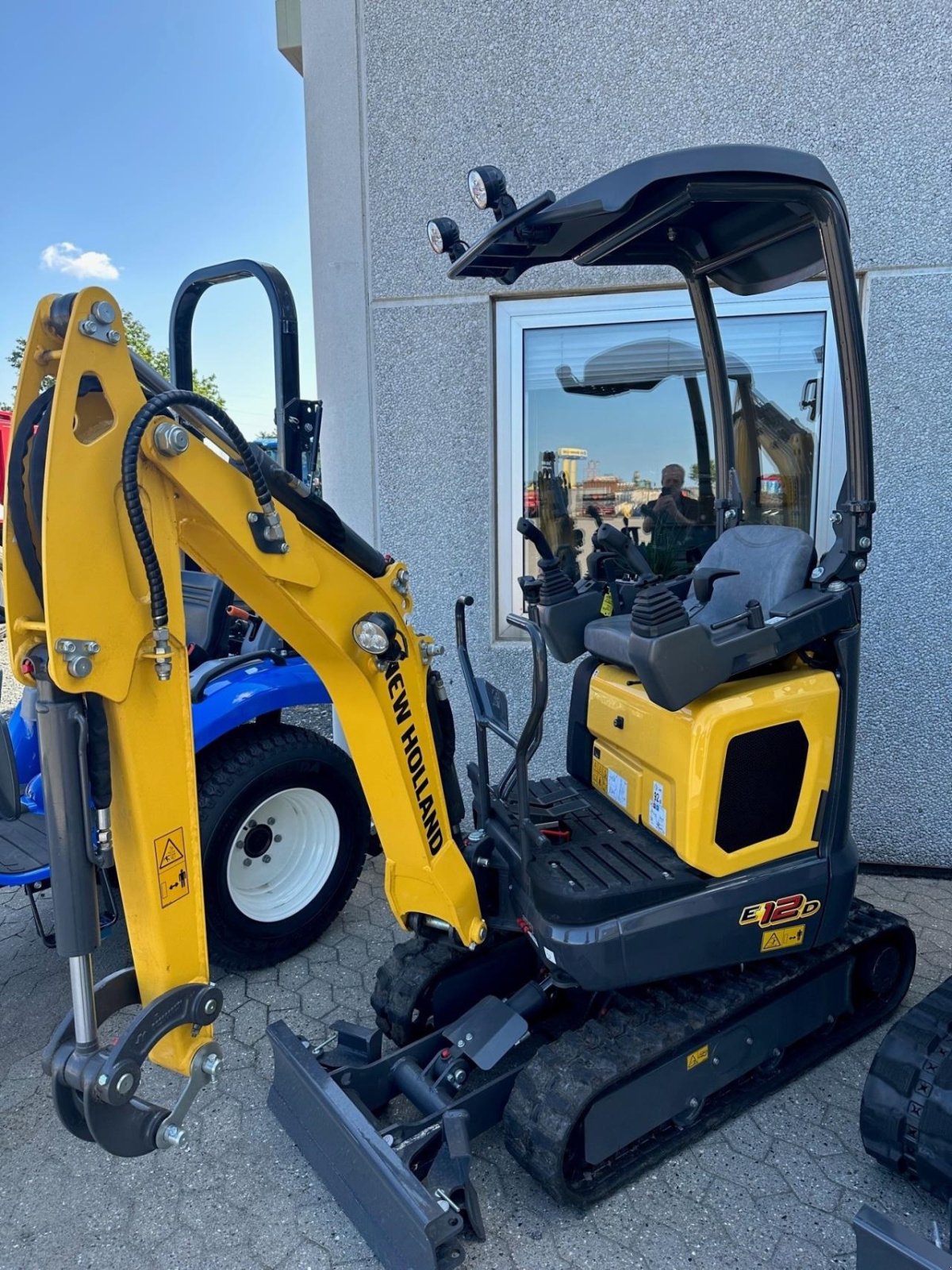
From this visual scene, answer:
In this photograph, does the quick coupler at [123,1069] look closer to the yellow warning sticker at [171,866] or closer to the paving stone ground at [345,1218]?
the yellow warning sticker at [171,866]

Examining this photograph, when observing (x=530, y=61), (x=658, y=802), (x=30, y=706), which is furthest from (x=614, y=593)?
(x=530, y=61)

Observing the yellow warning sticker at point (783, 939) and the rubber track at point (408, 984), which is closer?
the yellow warning sticker at point (783, 939)

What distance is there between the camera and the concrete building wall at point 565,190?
11.7 feet

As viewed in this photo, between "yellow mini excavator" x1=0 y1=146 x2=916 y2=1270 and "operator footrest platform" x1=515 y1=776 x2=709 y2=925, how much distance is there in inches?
0.4

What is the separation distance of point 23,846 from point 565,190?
3.57m

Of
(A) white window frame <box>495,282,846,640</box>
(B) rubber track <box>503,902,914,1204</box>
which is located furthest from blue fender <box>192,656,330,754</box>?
(B) rubber track <box>503,902,914,1204</box>

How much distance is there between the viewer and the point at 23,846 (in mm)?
2924

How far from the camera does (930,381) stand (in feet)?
11.9

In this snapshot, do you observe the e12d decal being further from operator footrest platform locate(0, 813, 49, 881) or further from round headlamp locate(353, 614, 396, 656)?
operator footrest platform locate(0, 813, 49, 881)

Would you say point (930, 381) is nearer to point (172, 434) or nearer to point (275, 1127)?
point (172, 434)

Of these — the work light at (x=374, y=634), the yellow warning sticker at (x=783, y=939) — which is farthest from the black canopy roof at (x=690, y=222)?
the yellow warning sticker at (x=783, y=939)

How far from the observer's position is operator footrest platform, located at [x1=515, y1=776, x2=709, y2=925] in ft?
7.13

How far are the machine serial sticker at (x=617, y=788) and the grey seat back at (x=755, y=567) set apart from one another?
1.84ft

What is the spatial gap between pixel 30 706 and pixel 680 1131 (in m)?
2.66
